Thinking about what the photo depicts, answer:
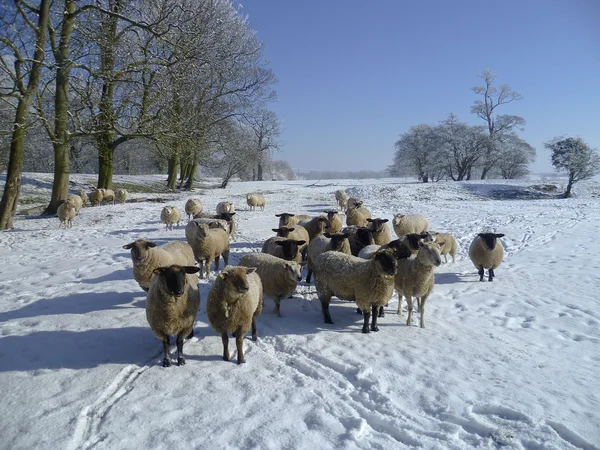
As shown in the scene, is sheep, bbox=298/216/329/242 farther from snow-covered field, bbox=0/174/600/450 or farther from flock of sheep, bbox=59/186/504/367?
snow-covered field, bbox=0/174/600/450

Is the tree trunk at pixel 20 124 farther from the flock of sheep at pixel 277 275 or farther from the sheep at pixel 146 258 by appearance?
the sheep at pixel 146 258

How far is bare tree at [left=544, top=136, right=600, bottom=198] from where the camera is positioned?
116 feet

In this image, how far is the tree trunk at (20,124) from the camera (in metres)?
12.7

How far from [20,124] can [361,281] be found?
40.8 feet

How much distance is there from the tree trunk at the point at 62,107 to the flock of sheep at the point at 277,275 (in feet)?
Answer: 28.5

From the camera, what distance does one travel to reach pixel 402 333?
6.32 meters

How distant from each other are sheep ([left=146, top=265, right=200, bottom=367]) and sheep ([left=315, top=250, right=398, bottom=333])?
264cm

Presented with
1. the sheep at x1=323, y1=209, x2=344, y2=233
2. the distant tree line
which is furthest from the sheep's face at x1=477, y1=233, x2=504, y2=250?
the distant tree line

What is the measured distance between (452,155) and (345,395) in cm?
5237

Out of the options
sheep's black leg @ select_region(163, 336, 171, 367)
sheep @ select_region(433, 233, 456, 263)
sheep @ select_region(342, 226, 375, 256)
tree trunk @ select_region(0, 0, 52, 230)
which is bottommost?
sheep's black leg @ select_region(163, 336, 171, 367)

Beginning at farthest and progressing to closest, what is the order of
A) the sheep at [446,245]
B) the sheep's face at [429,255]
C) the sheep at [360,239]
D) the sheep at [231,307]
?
the sheep at [446,245] < the sheep at [360,239] < the sheep's face at [429,255] < the sheep at [231,307]

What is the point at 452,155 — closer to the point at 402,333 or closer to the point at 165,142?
the point at 165,142

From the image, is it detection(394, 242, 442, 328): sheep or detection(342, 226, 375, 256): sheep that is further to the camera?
detection(342, 226, 375, 256): sheep

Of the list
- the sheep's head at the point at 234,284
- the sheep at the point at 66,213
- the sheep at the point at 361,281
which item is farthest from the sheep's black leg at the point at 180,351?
the sheep at the point at 66,213
